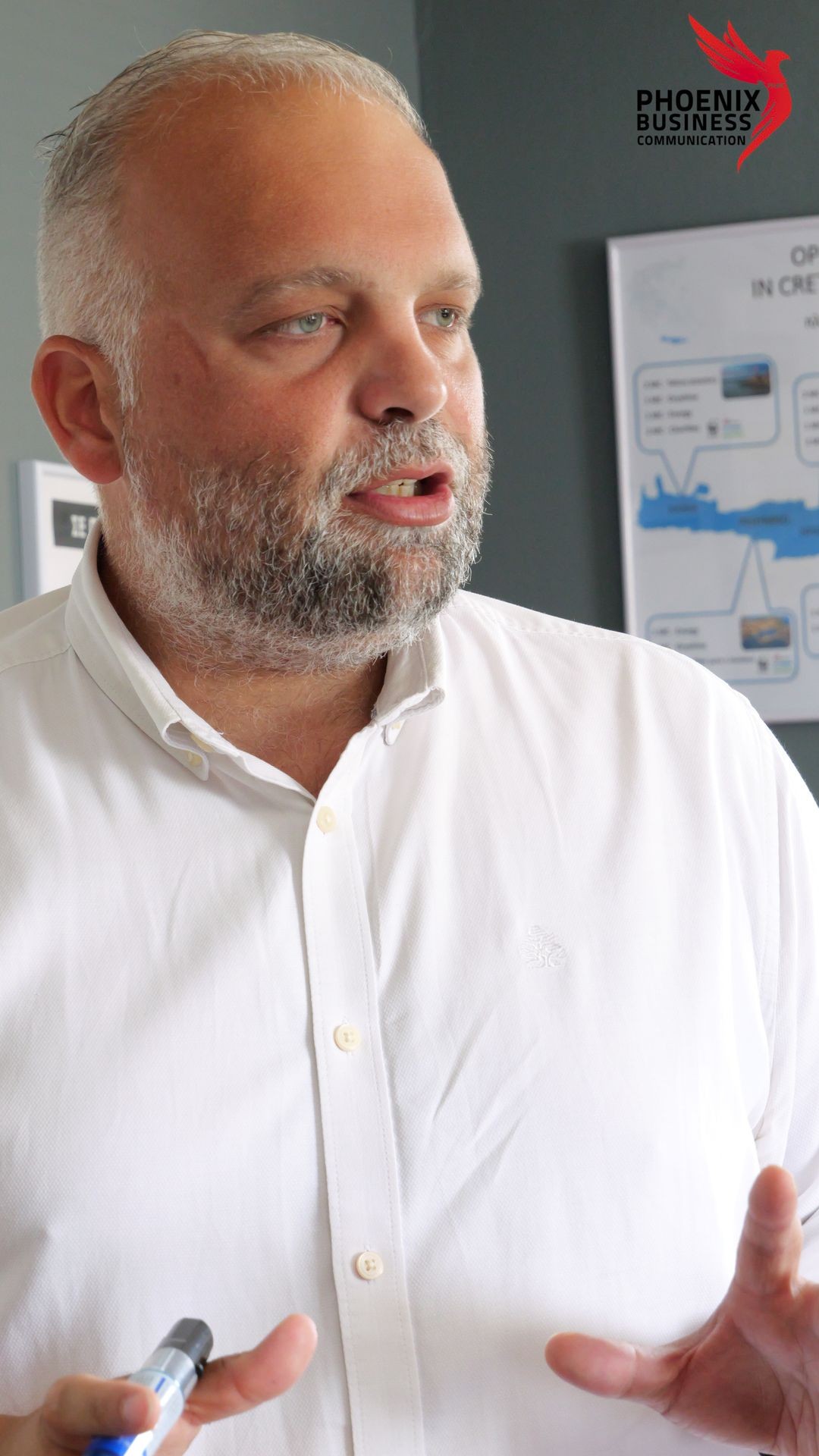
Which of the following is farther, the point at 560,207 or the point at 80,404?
the point at 560,207

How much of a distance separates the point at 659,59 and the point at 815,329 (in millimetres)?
594

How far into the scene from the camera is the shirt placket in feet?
2.97

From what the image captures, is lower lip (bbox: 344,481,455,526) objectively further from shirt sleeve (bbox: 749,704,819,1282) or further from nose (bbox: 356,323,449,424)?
shirt sleeve (bbox: 749,704,819,1282)

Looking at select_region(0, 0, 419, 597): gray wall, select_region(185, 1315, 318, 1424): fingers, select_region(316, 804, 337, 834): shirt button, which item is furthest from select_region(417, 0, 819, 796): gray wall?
select_region(185, 1315, 318, 1424): fingers

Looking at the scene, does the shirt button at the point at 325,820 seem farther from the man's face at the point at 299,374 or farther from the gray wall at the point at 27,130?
the gray wall at the point at 27,130

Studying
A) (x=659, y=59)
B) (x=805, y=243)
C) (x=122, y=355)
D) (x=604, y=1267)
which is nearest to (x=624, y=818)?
(x=604, y=1267)

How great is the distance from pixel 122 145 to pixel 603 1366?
93cm

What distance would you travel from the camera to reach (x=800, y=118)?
8.57ft

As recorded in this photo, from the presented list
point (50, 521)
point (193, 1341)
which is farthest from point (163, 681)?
point (50, 521)

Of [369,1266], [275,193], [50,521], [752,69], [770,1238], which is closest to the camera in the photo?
[770,1238]

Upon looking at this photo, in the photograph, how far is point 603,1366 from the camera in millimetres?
835

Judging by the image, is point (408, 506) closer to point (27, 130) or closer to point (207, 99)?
point (207, 99)

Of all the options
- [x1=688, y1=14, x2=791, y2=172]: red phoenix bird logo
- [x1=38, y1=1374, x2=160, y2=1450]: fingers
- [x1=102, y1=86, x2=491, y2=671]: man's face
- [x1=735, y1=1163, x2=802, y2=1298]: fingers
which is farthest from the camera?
[x1=688, y1=14, x2=791, y2=172]: red phoenix bird logo

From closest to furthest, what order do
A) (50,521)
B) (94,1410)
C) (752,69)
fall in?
1. (94,1410)
2. (50,521)
3. (752,69)
